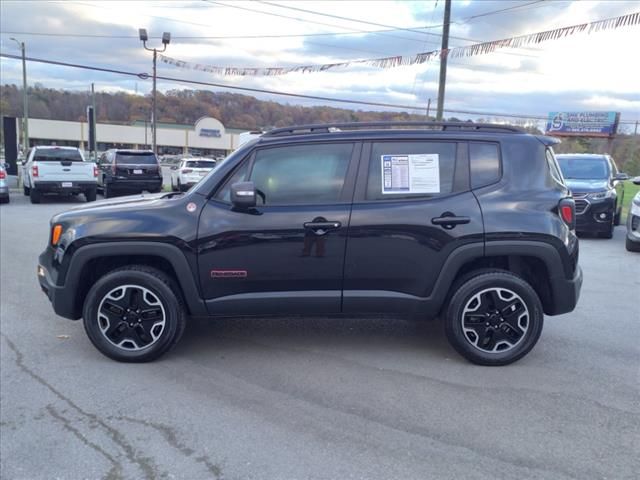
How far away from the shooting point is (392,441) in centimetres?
327

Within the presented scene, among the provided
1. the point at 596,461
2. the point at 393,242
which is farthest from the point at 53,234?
the point at 596,461

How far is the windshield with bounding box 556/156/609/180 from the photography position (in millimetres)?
11938

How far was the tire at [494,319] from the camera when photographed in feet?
14.1

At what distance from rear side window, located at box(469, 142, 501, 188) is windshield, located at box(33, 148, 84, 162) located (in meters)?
16.4

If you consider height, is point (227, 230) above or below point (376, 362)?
above

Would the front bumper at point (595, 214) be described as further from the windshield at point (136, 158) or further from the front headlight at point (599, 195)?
the windshield at point (136, 158)

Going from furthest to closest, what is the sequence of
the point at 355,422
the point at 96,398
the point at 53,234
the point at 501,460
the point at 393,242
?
1. the point at 53,234
2. the point at 393,242
3. the point at 96,398
4. the point at 355,422
5. the point at 501,460

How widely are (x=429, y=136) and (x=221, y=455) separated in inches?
113

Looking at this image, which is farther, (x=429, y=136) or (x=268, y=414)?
(x=429, y=136)

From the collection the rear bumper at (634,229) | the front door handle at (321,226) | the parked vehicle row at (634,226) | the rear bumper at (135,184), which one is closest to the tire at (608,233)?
the parked vehicle row at (634,226)

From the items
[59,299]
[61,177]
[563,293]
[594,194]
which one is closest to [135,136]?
→ [61,177]

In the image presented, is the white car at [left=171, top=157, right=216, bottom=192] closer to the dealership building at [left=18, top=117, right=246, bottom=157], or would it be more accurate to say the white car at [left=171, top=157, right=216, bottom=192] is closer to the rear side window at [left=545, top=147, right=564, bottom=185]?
the rear side window at [left=545, top=147, right=564, bottom=185]

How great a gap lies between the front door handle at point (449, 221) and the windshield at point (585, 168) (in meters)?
8.75

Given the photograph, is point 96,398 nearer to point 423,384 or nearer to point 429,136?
point 423,384
